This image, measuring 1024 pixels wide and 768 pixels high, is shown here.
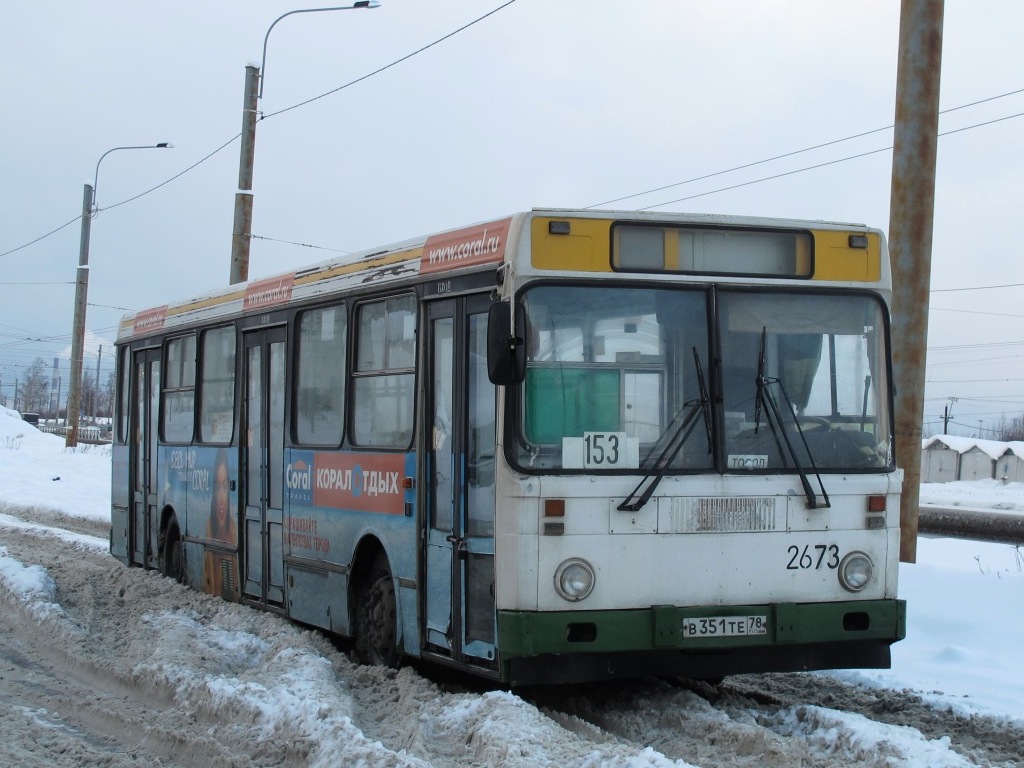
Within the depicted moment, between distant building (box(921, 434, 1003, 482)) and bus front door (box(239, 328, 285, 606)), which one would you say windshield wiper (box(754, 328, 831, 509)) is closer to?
bus front door (box(239, 328, 285, 606))

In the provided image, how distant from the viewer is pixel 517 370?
705cm

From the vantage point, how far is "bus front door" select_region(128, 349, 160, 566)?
1410 centimetres

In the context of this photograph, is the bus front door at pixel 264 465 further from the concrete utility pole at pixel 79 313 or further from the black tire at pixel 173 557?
the concrete utility pole at pixel 79 313

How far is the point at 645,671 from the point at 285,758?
6.39 ft

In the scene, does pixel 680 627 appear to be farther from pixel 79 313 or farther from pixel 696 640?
pixel 79 313

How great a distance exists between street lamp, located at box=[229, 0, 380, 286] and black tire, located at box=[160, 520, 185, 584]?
320 inches

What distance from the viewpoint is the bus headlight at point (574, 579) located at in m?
7.14

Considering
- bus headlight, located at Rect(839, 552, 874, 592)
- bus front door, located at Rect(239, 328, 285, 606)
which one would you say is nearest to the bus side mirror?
bus headlight, located at Rect(839, 552, 874, 592)

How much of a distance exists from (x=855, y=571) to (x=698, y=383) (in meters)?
1.37

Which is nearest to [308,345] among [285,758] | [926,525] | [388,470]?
[388,470]

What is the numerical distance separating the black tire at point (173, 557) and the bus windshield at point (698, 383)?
697 centimetres

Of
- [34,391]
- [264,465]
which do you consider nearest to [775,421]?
[264,465]

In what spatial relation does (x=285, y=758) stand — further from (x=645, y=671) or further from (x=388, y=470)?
(x=388, y=470)

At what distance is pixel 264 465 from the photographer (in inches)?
435
